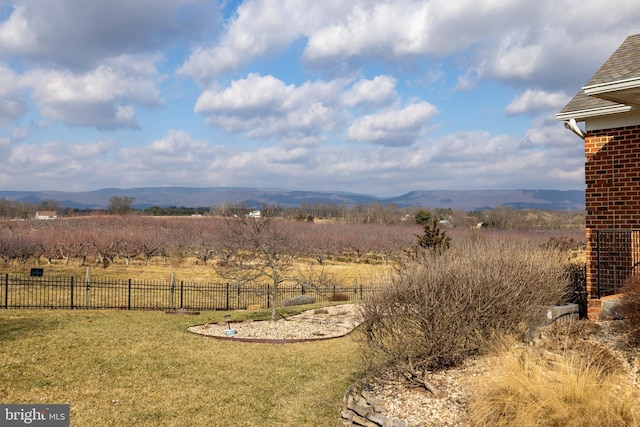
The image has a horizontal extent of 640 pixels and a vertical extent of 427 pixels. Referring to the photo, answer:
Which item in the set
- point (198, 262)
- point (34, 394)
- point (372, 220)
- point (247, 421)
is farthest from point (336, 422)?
point (372, 220)

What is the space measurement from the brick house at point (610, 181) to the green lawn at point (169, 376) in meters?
5.39

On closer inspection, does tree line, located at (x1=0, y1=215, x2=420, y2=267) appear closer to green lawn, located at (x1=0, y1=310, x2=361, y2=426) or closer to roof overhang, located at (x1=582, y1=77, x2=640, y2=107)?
green lawn, located at (x1=0, y1=310, x2=361, y2=426)

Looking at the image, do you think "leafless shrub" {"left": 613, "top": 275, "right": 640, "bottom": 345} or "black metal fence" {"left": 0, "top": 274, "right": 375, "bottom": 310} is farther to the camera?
"black metal fence" {"left": 0, "top": 274, "right": 375, "bottom": 310}

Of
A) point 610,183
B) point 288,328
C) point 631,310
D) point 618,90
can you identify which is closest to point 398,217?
point 288,328

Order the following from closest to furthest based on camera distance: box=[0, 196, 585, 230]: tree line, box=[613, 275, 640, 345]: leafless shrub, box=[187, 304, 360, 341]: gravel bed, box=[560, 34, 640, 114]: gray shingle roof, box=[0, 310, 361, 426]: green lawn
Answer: box=[613, 275, 640, 345]: leafless shrub < box=[0, 310, 361, 426]: green lawn < box=[560, 34, 640, 114]: gray shingle roof < box=[187, 304, 360, 341]: gravel bed < box=[0, 196, 585, 230]: tree line

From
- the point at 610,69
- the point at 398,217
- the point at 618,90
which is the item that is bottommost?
the point at 398,217

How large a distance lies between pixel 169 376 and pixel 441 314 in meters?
4.83

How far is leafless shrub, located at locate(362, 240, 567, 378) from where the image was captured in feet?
21.9

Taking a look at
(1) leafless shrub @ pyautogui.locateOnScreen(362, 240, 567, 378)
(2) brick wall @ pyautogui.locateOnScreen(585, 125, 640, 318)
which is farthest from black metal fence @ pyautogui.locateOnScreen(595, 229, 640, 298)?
(1) leafless shrub @ pyautogui.locateOnScreen(362, 240, 567, 378)

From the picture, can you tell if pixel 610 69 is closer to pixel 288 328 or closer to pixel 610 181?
pixel 610 181

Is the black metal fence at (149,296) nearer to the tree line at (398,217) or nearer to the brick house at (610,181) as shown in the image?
→ the brick house at (610,181)

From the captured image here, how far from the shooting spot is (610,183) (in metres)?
9.38

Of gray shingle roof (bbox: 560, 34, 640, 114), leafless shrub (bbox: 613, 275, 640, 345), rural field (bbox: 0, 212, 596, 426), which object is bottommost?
rural field (bbox: 0, 212, 596, 426)

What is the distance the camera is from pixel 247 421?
253 inches
